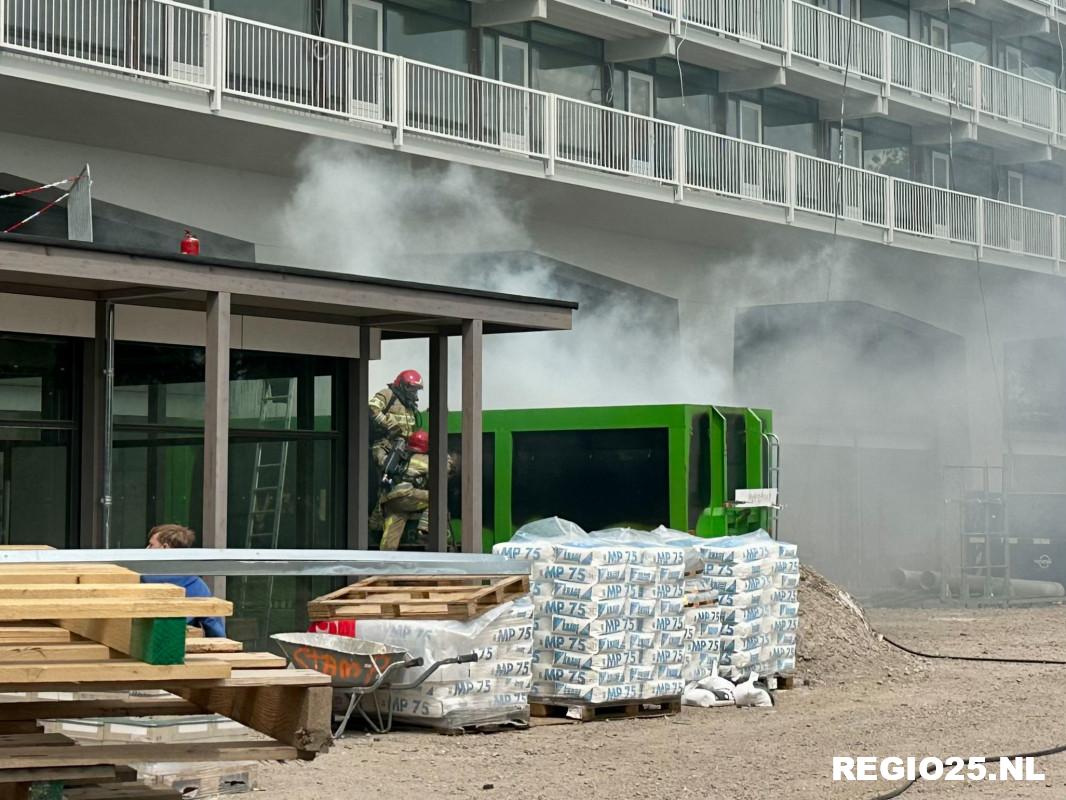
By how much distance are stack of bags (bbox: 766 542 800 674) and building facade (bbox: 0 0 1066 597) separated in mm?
3999

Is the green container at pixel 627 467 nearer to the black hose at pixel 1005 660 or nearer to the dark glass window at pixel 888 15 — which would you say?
the black hose at pixel 1005 660

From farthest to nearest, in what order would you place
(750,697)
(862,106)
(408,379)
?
(862,106), (408,379), (750,697)

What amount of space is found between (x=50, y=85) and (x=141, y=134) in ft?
5.50

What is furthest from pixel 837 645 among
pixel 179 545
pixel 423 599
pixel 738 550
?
pixel 179 545

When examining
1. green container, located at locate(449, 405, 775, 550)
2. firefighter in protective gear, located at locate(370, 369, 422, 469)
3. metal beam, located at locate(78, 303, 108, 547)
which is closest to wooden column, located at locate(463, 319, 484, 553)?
firefighter in protective gear, located at locate(370, 369, 422, 469)

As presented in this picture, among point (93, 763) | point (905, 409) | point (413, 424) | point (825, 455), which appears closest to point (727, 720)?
point (413, 424)

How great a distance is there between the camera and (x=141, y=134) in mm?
17719

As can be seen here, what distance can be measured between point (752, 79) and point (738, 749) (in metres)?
18.5

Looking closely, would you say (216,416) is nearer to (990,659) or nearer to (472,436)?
(472,436)

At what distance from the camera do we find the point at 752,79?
1083 inches

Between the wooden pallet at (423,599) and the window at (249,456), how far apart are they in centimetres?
144

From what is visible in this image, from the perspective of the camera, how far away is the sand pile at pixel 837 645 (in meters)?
15.3

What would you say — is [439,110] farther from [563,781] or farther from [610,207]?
[563,781]

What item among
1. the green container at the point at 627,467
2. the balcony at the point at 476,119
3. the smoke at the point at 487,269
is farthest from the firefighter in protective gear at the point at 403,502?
the smoke at the point at 487,269
